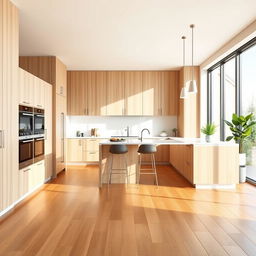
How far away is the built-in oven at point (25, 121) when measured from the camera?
383cm

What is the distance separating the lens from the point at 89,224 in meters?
2.87

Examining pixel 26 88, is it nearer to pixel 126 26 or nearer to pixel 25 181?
pixel 25 181

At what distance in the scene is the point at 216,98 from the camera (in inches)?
248

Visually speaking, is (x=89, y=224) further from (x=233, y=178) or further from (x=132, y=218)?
(x=233, y=178)

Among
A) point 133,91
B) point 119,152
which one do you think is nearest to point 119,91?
point 133,91

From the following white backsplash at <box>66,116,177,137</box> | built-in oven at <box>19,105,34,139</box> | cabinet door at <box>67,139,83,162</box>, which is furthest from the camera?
white backsplash at <box>66,116,177,137</box>

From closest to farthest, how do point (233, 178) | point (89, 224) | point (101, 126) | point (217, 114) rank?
point (89, 224) → point (233, 178) → point (217, 114) → point (101, 126)

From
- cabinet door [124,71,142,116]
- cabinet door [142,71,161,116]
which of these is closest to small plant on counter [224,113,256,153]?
cabinet door [142,71,161,116]

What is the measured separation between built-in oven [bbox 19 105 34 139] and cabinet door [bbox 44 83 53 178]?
0.82m

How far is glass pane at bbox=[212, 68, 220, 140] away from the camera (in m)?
6.18

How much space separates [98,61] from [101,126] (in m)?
2.20

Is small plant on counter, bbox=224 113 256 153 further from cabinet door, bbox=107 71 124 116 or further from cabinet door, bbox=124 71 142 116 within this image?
cabinet door, bbox=107 71 124 116

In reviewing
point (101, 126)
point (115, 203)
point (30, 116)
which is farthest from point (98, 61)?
point (115, 203)

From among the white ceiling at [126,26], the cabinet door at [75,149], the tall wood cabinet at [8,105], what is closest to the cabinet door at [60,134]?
the cabinet door at [75,149]
